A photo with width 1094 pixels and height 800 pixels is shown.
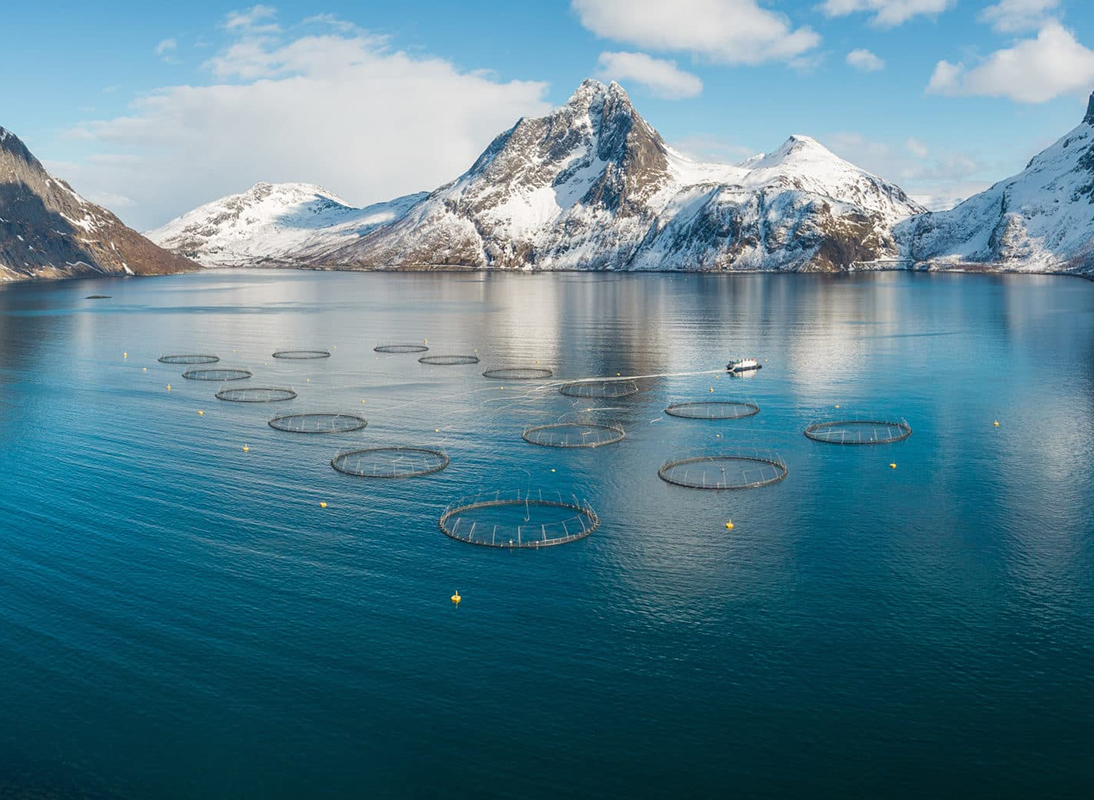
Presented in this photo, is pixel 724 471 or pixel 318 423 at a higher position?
pixel 318 423

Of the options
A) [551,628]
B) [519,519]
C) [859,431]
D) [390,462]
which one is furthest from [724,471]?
[551,628]

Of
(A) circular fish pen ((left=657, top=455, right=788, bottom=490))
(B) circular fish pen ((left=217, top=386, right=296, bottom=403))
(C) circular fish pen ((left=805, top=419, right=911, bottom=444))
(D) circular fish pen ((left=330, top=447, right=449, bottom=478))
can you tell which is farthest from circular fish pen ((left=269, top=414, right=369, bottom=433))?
(C) circular fish pen ((left=805, top=419, right=911, bottom=444))

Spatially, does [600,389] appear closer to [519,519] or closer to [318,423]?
[318,423]

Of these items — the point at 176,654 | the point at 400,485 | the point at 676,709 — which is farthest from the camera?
the point at 400,485

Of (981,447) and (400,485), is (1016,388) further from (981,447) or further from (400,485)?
(400,485)

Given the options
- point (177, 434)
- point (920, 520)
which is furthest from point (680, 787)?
point (177, 434)

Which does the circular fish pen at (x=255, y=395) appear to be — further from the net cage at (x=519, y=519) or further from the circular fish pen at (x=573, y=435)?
the net cage at (x=519, y=519)

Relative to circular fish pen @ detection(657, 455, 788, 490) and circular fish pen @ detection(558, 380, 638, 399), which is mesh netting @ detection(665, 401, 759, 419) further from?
circular fish pen @ detection(657, 455, 788, 490)
